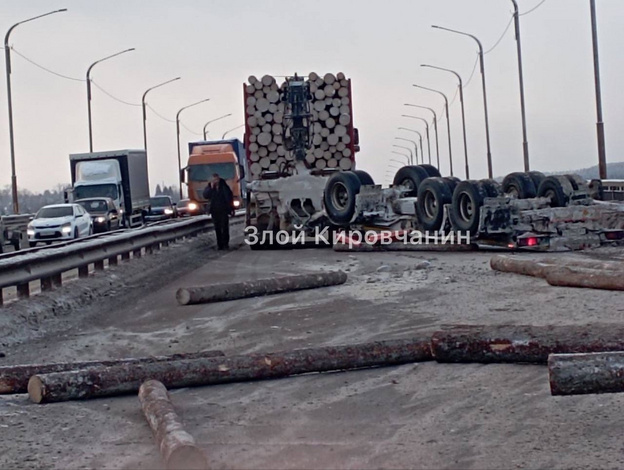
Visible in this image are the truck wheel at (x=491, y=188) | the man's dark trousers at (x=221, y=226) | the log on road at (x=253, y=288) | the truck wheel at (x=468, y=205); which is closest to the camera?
the log on road at (x=253, y=288)

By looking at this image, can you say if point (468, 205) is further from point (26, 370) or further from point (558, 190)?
point (26, 370)

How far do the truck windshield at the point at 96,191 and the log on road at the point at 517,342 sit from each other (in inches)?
1440

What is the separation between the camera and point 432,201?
20.9 metres

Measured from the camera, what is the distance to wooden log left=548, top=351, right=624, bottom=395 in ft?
19.8

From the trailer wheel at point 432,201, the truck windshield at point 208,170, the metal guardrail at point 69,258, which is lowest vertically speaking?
the metal guardrail at point 69,258

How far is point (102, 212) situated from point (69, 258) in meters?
25.4

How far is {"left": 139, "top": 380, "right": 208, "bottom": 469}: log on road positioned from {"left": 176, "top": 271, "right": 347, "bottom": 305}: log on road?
5908mm

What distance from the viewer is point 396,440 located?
6.05 metres

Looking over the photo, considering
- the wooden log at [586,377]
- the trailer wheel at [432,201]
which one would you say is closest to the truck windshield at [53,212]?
the trailer wheel at [432,201]

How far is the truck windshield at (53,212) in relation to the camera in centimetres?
3362

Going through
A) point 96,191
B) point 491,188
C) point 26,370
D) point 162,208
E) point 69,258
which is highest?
point 96,191

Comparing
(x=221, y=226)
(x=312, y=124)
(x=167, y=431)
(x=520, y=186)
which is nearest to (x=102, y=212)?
(x=221, y=226)

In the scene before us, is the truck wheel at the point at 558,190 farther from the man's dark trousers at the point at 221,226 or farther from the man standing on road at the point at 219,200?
the man's dark trousers at the point at 221,226

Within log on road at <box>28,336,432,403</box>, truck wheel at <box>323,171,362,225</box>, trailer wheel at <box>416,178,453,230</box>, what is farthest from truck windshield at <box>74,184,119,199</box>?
log on road at <box>28,336,432,403</box>
